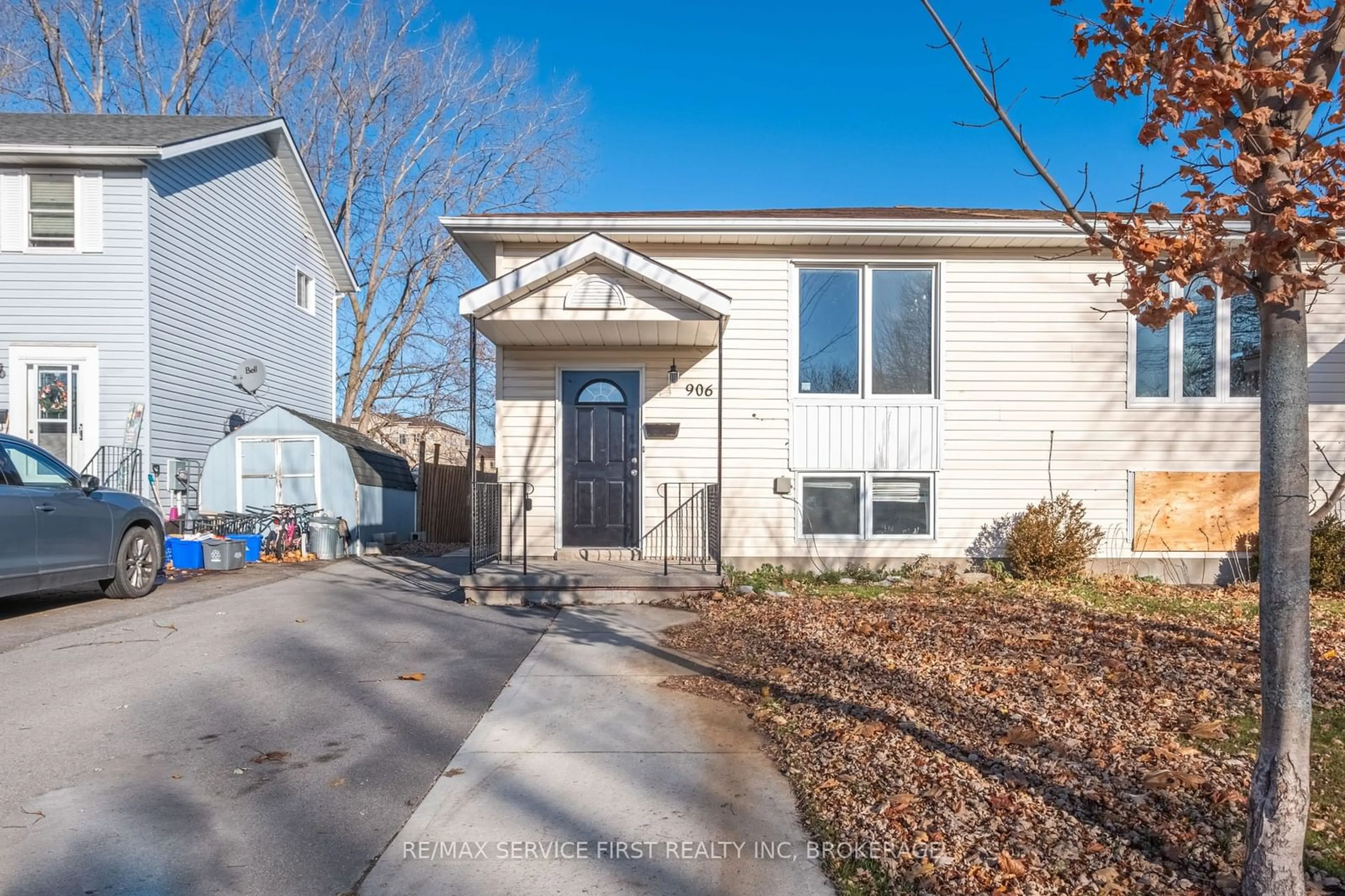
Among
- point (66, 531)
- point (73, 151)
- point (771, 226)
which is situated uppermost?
point (73, 151)

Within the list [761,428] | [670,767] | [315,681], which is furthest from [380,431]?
[670,767]

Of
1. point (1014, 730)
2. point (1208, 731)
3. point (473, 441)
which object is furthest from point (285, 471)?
point (1208, 731)

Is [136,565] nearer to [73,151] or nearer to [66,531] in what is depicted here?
[66,531]

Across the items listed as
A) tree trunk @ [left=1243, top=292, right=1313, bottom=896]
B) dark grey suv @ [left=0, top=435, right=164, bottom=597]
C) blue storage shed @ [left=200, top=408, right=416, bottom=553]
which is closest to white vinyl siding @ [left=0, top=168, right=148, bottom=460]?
blue storage shed @ [left=200, top=408, right=416, bottom=553]

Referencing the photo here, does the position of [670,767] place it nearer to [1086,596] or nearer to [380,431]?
[1086,596]

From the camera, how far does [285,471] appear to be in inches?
508

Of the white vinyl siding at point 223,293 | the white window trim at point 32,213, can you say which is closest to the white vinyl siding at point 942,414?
the white vinyl siding at point 223,293

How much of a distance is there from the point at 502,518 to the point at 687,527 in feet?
6.69

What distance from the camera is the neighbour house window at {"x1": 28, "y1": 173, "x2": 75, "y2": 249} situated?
476 inches

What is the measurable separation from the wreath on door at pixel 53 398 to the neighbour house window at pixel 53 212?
76.5 inches

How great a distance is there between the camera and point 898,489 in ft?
31.5

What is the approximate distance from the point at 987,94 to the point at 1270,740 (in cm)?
218

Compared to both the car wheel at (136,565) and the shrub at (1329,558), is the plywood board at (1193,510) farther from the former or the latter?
the car wheel at (136,565)

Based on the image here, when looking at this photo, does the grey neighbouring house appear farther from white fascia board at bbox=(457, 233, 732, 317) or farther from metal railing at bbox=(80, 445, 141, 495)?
white fascia board at bbox=(457, 233, 732, 317)
